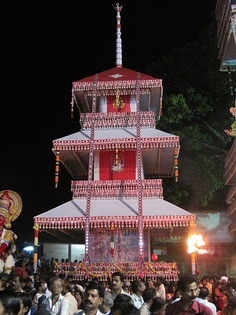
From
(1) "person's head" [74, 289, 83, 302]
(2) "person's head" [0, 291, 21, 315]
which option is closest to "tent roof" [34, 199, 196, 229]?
(1) "person's head" [74, 289, 83, 302]

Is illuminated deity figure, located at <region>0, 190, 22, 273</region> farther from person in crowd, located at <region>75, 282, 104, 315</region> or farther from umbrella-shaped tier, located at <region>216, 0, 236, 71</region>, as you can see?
person in crowd, located at <region>75, 282, 104, 315</region>

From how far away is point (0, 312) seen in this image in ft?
12.0

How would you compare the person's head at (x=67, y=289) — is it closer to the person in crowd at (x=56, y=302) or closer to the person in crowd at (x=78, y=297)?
the person in crowd at (x=78, y=297)

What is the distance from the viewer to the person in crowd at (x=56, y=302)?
6.32 metres

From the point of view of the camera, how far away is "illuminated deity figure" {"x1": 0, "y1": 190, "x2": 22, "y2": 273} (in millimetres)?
18078

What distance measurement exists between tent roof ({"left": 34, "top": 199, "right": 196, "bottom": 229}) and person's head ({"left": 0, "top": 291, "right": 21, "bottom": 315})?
13861mm

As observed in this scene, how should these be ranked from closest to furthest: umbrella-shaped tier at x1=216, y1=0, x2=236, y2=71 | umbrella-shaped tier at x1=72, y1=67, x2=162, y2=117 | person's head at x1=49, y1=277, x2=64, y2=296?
person's head at x1=49, y1=277, x2=64, y2=296, umbrella-shaped tier at x1=216, y1=0, x2=236, y2=71, umbrella-shaped tier at x1=72, y1=67, x2=162, y2=117

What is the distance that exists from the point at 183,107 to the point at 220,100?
309cm

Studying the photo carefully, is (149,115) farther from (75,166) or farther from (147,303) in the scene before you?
(147,303)

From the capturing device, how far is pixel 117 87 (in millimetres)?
20953

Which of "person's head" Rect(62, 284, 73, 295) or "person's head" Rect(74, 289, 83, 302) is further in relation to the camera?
"person's head" Rect(74, 289, 83, 302)

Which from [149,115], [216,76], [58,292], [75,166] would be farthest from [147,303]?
[216,76]

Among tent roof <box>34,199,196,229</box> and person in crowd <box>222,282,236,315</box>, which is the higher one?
tent roof <box>34,199,196,229</box>

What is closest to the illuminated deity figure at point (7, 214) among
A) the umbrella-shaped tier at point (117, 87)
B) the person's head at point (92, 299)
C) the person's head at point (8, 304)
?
the umbrella-shaped tier at point (117, 87)
